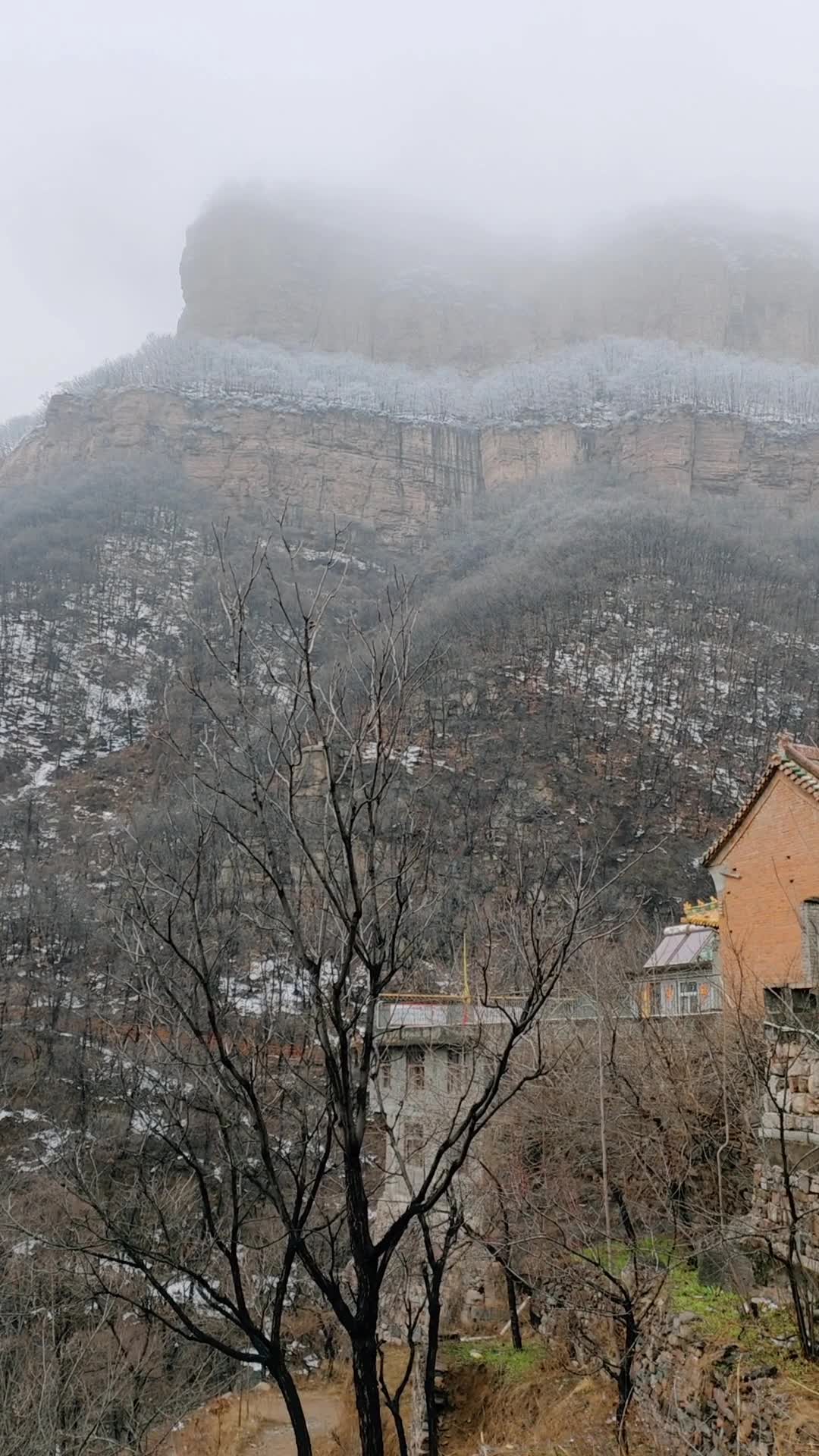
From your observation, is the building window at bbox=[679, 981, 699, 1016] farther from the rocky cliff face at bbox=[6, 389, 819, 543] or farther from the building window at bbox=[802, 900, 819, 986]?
the rocky cliff face at bbox=[6, 389, 819, 543]

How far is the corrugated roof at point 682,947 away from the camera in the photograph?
27.8 metres

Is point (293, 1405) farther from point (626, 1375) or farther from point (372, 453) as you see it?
point (372, 453)

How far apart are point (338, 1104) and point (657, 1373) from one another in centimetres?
751

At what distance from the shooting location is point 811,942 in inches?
563

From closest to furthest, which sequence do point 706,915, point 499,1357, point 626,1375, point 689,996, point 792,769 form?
point 626,1375 < point 499,1357 < point 792,769 < point 689,996 < point 706,915

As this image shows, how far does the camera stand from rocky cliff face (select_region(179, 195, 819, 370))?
149 m

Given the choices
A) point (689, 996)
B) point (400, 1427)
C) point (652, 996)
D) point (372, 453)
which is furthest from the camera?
point (372, 453)

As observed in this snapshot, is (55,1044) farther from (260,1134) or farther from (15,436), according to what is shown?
(15,436)

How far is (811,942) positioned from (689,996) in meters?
13.3

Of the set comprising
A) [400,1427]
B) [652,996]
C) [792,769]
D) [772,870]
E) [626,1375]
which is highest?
[792,769]

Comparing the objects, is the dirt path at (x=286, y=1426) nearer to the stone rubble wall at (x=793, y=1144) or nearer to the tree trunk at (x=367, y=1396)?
the stone rubble wall at (x=793, y=1144)

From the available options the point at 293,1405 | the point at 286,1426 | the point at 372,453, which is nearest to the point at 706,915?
the point at 286,1426

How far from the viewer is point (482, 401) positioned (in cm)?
13638

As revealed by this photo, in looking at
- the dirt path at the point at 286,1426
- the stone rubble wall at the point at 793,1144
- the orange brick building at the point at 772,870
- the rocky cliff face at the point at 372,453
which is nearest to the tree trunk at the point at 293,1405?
the stone rubble wall at the point at 793,1144
